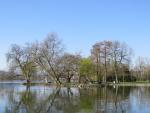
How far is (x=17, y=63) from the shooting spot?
83938 millimetres

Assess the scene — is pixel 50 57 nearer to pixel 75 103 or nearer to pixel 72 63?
pixel 72 63

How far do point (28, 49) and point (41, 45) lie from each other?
8.19 metres

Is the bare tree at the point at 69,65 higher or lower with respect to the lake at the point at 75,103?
higher

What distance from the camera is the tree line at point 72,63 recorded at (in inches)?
2881

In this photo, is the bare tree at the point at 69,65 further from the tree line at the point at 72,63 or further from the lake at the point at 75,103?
the lake at the point at 75,103

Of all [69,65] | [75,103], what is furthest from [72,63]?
[75,103]

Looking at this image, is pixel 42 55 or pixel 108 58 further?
pixel 108 58

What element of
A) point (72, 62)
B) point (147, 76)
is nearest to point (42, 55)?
point (72, 62)

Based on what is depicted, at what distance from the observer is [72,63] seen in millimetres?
76938

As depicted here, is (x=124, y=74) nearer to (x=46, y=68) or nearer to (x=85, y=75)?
(x=85, y=75)

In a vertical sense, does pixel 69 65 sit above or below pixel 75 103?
above

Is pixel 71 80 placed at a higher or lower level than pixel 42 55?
lower

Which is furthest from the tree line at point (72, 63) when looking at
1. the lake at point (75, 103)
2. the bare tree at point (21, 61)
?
the lake at point (75, 103)

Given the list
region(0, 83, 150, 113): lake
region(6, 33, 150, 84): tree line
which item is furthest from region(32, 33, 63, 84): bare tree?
region(0, 83, 150, 113): lake
